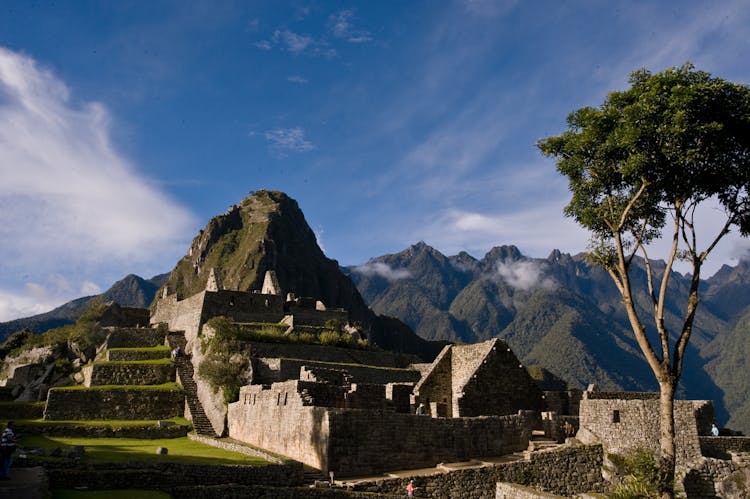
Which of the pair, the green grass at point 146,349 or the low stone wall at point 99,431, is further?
the green grass at point 146,349

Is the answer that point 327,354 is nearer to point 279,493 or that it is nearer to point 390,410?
point 390,410

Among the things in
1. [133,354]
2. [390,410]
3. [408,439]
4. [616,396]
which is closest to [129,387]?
[133,354]

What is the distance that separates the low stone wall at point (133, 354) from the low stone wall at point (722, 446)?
96.5ft

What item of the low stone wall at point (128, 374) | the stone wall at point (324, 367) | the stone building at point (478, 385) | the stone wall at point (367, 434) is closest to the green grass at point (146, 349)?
the low stone wall at point (128, 374)

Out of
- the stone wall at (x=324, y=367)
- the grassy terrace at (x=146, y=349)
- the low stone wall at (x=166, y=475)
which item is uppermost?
the grassy terrace at (x=146, y=349)

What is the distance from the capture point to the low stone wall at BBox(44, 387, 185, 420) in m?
31.2

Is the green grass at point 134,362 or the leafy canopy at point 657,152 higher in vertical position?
the leafy canopy at point 657,152

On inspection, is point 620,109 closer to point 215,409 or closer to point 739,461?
point 739,461

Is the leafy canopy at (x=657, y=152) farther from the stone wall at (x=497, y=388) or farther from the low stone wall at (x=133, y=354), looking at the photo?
the low stone wall at (x=133, y=354)

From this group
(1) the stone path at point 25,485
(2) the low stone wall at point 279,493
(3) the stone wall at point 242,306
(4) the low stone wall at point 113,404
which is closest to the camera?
(1) the stone path at point 25,485

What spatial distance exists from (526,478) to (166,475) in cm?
983

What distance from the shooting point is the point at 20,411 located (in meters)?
31.9

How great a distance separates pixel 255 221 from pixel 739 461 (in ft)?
458

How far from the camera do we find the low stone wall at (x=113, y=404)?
102 feet
